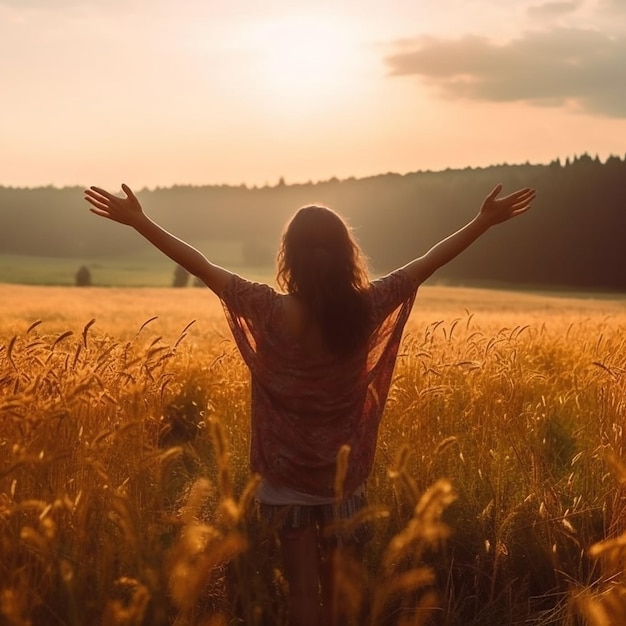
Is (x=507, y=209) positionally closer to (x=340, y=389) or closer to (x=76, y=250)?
(x=340, y=389)

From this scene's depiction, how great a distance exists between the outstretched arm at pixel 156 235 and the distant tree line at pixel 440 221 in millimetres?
50637

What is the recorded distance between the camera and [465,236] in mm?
3051

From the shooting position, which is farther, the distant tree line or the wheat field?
the distant tree line

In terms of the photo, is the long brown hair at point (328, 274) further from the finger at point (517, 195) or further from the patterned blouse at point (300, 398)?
the finger at point (517, 195)

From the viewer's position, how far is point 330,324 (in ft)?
8.59

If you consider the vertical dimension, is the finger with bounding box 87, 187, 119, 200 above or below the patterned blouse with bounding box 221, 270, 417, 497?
above

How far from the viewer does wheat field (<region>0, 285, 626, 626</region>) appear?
217 centimetres

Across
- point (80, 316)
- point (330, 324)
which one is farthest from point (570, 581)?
point (80, 316)

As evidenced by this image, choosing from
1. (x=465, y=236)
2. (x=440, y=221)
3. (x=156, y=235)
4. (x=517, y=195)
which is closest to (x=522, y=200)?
(x=517, y=195)

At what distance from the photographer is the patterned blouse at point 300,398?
2.71m

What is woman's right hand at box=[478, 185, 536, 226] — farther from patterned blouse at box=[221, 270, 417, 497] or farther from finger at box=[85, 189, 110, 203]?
finger at box=[85, 189, 110, 203]

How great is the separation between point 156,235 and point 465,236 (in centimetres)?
109

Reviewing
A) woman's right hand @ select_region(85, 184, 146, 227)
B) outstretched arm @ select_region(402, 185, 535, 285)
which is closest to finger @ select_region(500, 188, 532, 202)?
outstretched arm @ select_region(402, 185, 535, 285)

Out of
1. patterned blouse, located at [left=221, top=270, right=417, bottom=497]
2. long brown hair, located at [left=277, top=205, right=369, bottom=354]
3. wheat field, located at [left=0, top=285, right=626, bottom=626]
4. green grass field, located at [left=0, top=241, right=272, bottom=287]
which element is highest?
long brown hair, located at [left=277, top=205, right=369, bottom=354]
